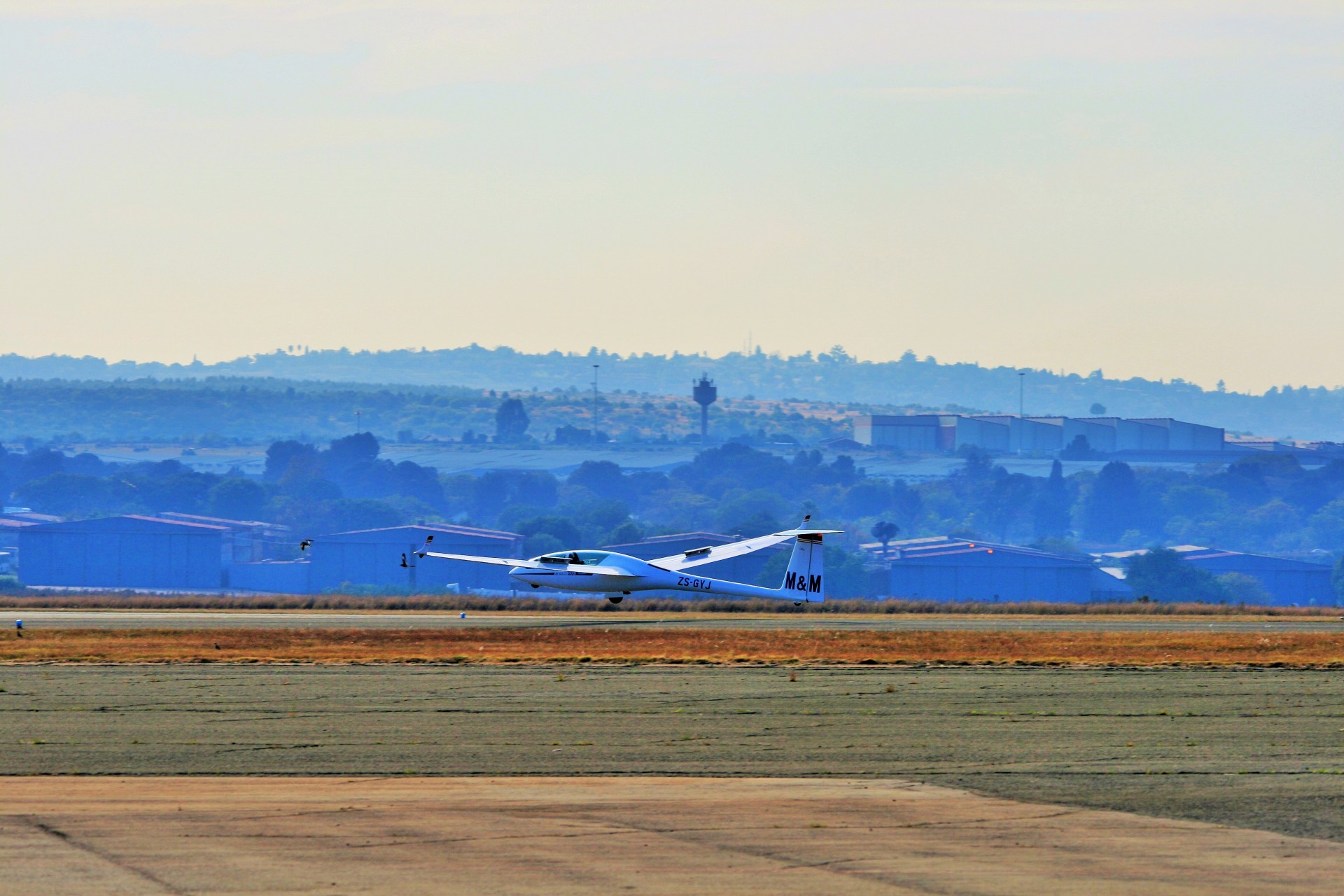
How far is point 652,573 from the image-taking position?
64.1 meters

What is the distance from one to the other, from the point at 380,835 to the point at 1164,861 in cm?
890

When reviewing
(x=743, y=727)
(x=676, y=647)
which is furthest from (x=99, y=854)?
(x=676, y=647)

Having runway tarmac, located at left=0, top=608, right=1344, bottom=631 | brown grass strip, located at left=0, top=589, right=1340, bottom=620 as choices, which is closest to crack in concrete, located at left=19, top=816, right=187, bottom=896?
runway tarmac, located at left=0, top=608, right=1344, bottom=631

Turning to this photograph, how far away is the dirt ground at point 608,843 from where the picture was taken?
15.6 meters

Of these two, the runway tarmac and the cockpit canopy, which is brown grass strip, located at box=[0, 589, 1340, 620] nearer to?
the runway tarmac

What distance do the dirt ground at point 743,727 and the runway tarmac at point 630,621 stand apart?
17.8 metres

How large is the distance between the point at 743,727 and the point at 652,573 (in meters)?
37.2

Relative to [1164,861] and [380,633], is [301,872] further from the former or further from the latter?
[380,633]

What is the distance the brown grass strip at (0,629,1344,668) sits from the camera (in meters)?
40.2

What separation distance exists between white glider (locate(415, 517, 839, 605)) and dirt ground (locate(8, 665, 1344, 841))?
2552cm

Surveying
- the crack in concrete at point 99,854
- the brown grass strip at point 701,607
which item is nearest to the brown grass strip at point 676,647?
the brown grass strip at point 701,607

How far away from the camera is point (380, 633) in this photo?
50375mm

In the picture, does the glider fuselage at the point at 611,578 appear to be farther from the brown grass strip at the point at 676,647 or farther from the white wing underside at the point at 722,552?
the brown grass strip at the point at 676,647

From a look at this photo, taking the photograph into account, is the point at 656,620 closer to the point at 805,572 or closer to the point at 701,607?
the point at 805,572
